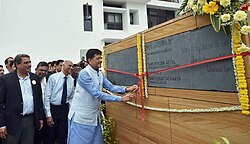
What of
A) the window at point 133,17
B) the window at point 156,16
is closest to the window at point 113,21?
the window at point 133,17

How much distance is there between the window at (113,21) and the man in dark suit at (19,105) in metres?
10.0

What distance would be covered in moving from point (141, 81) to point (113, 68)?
2.57 feet

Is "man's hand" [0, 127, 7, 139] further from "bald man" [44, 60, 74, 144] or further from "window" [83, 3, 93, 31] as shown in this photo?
"window" [83, 3, 93, 31]

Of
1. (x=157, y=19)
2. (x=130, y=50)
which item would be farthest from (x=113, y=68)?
(x=157, y=19)

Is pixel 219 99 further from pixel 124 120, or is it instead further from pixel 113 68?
pixel 113 68

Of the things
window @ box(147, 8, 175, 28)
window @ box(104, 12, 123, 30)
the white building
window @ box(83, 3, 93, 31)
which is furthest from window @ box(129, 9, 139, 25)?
window @ box(83, 3, 93, 31)

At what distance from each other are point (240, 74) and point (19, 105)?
2282 millimetres

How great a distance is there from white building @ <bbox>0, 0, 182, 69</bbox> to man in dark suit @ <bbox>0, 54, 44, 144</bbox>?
A: 24.4 feet

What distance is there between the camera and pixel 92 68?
84.9 inches

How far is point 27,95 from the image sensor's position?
7.95 ft

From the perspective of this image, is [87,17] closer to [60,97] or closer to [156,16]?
[156,16]

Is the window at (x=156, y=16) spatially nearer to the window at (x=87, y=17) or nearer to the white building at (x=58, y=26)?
the white building at (x=58, y=26)

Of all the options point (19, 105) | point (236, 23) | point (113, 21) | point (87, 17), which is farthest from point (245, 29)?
point (113, 21)

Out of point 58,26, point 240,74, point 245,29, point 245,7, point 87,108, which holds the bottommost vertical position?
point 87,108
